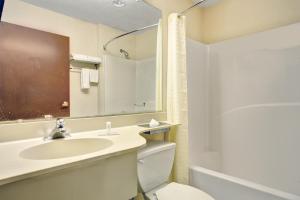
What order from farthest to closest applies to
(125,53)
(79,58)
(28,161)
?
(125,53), (79,58), (28,161)

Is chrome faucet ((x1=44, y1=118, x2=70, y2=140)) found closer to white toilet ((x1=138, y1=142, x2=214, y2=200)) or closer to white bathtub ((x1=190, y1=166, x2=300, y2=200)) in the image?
white toilet ((x1=138, y1=142, x2=214, y2=200))

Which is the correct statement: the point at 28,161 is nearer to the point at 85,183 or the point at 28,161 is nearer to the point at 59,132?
the point at 85,183

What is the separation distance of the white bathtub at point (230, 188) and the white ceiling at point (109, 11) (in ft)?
4.62

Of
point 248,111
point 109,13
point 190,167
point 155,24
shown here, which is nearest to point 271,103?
point 248,111

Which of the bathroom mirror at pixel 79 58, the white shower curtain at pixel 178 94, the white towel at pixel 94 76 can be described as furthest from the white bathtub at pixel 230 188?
the white towel at pixel 94 76

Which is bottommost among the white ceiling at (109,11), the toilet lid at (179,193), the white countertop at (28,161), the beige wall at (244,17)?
the toilet lid at (179,193)

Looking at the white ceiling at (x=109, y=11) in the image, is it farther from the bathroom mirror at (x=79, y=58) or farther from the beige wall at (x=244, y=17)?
the beige wall at (x=244, y=17)

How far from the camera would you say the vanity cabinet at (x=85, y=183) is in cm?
61

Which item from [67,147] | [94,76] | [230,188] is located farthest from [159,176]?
[94,76]

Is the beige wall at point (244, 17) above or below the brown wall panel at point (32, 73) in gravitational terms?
above

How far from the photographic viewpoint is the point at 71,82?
126cm

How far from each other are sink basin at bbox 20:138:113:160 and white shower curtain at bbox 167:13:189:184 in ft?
2.58

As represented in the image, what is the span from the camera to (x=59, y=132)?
3.63 ft

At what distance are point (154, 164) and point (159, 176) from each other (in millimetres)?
126
